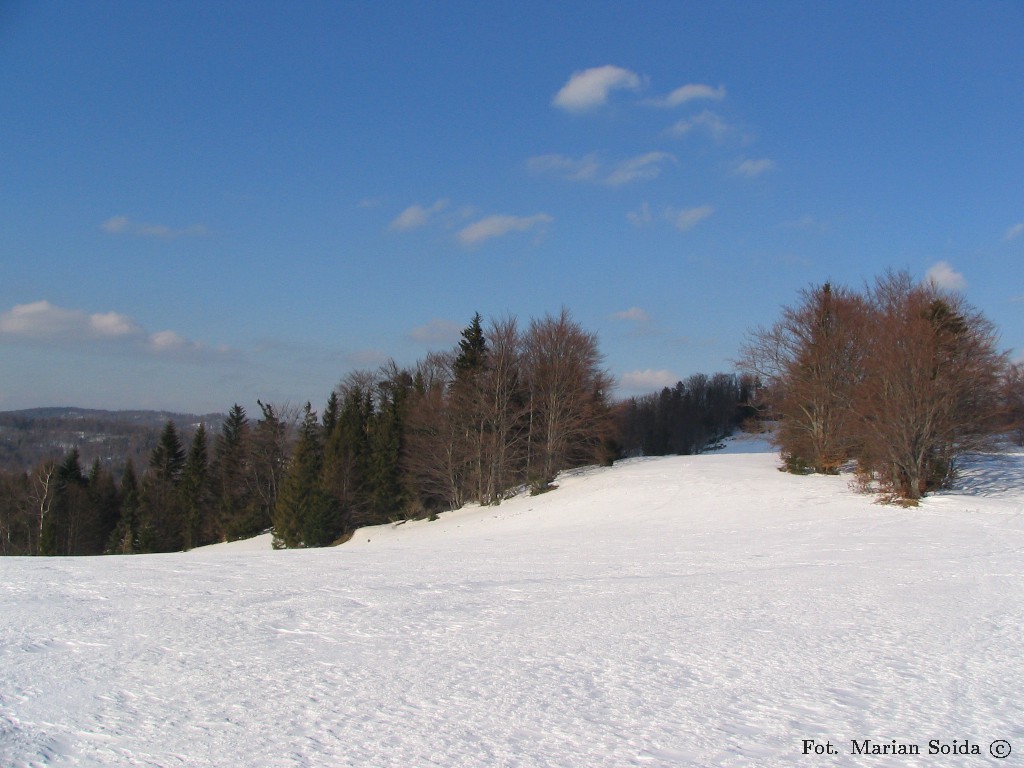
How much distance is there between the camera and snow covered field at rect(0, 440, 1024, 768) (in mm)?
4883

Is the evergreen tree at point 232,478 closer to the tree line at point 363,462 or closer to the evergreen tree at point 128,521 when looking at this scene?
the tree line at point 363,462

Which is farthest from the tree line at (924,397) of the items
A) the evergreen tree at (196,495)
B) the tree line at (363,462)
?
the evergreen tree at (196,495)

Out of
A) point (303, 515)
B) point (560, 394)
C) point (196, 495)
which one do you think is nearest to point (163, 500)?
point (196, 495)

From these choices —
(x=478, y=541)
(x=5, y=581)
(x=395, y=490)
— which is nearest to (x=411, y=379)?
(x=395, y=490)

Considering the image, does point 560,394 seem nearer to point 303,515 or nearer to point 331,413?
point 303,515

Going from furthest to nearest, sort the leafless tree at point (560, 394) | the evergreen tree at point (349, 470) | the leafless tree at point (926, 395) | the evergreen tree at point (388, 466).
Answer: the evergreen tree at point (349, 470) → the evergreen tree at point (388, 466) → the leafless tree at point (560, 394) → the leafless tree at point (926, 395)

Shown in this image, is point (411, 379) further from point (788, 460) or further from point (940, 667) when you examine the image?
point (940, 667)

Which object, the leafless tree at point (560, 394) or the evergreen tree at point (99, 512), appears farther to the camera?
the evergreen tree at point (99, 512)

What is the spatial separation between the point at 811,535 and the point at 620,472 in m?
18.2

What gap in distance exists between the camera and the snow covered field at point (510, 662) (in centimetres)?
488

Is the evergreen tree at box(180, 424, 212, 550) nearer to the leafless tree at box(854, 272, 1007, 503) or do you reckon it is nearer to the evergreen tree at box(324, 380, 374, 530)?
the evergreen tree at box(324, 380, 374, 530)

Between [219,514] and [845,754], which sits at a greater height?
[845,754]

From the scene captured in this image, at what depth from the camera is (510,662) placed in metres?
6.83

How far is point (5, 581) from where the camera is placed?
11578 mm
